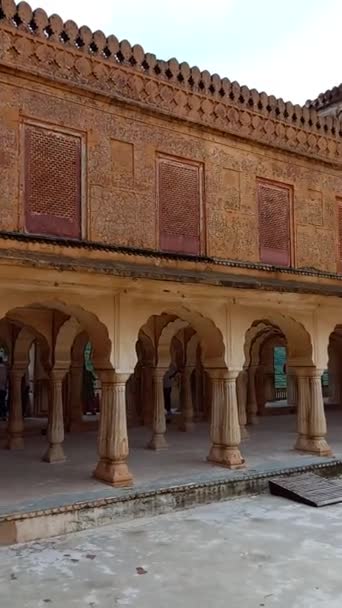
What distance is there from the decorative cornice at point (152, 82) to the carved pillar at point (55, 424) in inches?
177

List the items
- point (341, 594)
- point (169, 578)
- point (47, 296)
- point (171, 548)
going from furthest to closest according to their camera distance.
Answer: point (47, 296) → point (171, 548) → point (169, 578) → point (341, 594)

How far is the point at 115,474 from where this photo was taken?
758 cm

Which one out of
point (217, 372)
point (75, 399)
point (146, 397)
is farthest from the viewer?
point (146, 397)

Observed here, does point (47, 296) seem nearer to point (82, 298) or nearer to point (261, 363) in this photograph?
point (82, 298)

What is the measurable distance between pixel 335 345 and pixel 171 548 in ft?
43.7

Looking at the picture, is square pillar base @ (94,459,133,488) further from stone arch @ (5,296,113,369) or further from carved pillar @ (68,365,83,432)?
carved pillar @ (68,365,83,432)

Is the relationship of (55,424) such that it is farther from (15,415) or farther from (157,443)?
(157,443)

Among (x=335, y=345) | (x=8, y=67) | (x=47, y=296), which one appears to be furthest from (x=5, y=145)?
(x=335, y=345)

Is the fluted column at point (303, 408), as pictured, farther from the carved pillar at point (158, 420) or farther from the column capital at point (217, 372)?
the carved pillar at point (158, 420)

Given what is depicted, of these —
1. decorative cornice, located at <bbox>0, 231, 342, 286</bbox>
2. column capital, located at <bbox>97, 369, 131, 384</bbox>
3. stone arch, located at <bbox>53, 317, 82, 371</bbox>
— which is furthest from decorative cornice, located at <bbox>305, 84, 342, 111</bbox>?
column capital, located at <bbox>97, 369, 131, 384</bbox>

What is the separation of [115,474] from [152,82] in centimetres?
578

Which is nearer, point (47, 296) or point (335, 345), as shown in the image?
point (47, 296)

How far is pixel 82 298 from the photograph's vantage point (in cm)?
753

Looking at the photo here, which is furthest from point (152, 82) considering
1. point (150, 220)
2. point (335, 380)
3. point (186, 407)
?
point (335, 380)
